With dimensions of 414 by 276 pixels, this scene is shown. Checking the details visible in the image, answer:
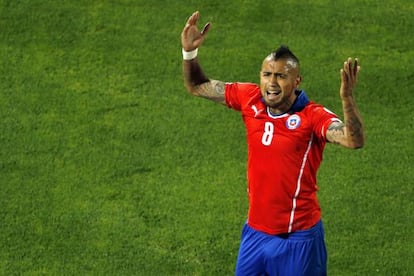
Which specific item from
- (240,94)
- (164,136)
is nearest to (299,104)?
(240,94)

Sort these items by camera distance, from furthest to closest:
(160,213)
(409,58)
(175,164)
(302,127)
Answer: (409,58), (175,164), (160,213), (302,127)

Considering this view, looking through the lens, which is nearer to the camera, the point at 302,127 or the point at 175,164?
the point at 302,127

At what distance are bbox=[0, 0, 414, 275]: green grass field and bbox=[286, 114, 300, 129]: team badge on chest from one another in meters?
2.39

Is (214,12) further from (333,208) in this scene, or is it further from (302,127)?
(302,127)

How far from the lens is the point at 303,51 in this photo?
488 inches

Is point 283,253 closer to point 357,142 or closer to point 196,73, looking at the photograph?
point 357,142

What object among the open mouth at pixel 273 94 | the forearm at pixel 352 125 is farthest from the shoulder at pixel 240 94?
the forearm at pixel 352 125

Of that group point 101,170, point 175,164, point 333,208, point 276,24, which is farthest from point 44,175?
point 276,24

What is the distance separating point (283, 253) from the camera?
297 inches

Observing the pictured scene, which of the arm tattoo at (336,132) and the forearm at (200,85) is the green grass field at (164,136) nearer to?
the forearm at (200,85)

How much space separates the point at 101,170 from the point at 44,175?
0.56 metres

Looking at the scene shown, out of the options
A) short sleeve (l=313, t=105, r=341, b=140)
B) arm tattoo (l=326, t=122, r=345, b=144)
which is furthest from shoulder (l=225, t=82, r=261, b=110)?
arm tattoo (l=326, t=122, r=345, b=144)

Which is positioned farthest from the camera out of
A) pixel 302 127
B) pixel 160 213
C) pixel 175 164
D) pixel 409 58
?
pixel 409 58

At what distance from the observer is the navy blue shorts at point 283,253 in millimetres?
7535
